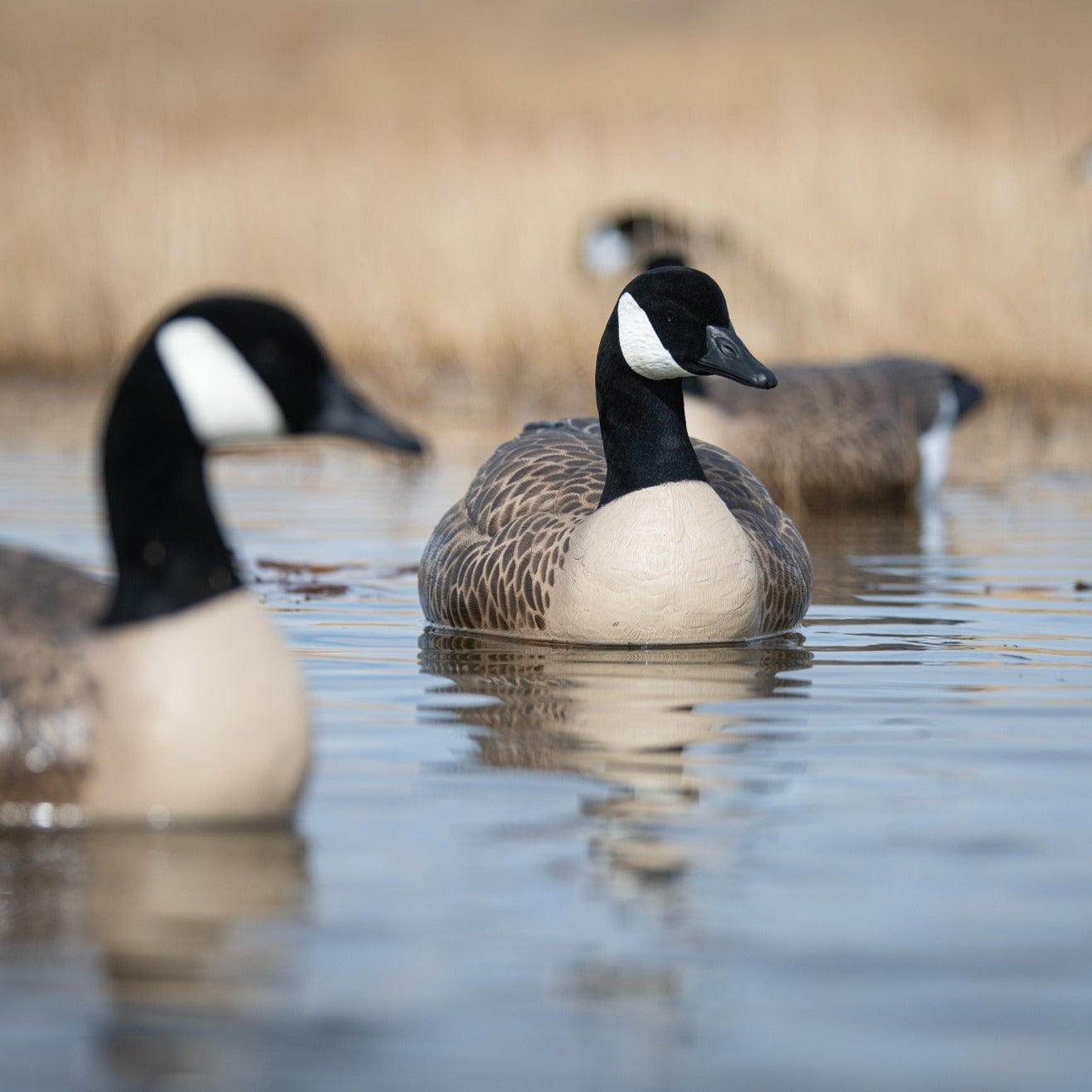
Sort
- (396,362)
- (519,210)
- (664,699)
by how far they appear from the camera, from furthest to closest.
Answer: (519,210), (396,362), (664,699)

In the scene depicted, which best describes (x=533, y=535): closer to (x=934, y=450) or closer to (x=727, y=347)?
(x=727, y=347)

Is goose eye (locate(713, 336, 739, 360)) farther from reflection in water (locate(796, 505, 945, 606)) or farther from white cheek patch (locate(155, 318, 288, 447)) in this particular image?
white cheek patch (locate(155, 318, 288, 447))

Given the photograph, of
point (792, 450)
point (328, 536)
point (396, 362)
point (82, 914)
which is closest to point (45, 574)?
point (82, 914)

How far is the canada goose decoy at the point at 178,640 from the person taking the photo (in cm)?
412

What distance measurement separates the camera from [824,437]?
12.1 m

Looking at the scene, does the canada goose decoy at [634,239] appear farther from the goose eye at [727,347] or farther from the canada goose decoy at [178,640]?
the canada goose decoy at [178,640]

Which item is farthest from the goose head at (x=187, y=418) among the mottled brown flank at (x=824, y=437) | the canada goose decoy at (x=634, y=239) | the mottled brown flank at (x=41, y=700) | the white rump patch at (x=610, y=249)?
the white rump patch at (x=610, y=249)

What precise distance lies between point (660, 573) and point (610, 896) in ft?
9.74

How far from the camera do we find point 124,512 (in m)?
4.22

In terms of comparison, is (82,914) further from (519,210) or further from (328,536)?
(519,210)

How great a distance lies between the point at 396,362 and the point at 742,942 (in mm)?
13419

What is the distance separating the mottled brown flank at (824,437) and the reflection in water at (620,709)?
188 inches

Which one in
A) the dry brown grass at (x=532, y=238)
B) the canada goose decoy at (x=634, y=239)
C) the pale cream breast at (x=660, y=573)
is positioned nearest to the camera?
the pale cream breast at (x=660, y=573)

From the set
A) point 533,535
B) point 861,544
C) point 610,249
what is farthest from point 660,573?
point 610,249
